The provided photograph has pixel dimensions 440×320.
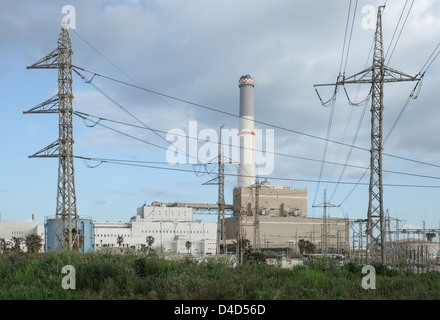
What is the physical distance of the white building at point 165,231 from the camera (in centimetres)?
12069

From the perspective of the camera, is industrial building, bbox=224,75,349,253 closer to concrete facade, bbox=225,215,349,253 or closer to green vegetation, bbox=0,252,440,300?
concrete facade, bbox=225,215,349,253

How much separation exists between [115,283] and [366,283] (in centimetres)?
793

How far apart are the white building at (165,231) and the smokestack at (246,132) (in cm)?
1622

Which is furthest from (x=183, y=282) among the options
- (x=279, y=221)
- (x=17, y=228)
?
(x=17, y=228)

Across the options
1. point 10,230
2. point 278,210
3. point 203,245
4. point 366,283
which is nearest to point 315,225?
point 278,210

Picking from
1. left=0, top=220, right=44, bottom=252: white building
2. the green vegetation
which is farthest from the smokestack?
the green vegetation

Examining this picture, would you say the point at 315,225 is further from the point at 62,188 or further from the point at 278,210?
the point at 62,188

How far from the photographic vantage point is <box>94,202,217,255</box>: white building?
396 ft

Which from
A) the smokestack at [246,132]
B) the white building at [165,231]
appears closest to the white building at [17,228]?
the white building at [165,231]

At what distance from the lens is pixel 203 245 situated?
4739 inches

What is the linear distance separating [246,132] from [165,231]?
3141cm

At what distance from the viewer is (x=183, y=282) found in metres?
15.3

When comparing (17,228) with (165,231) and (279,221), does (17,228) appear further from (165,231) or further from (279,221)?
(279,221)

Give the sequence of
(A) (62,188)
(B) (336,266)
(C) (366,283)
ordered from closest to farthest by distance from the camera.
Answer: (C) (366,283) < (B) (336,266) < (A) (62,188)
